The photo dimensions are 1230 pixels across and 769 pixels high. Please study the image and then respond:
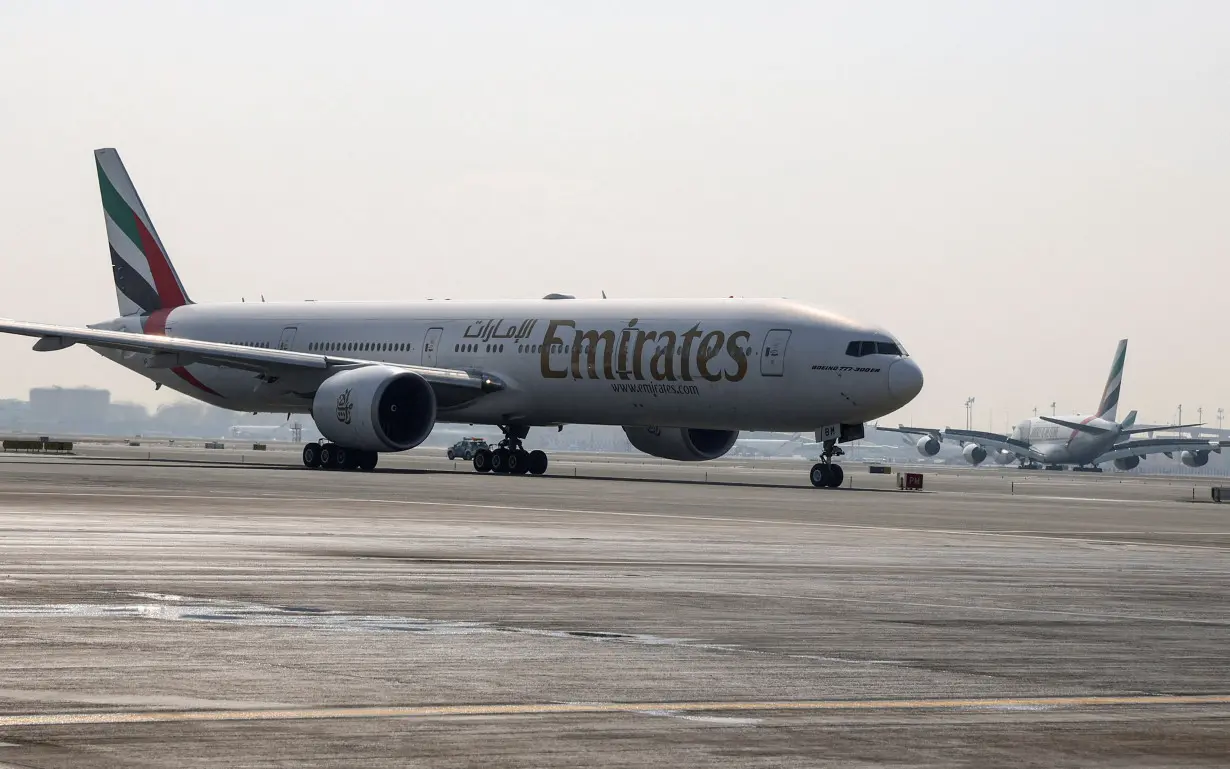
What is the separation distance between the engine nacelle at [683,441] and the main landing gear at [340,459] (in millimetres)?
8169

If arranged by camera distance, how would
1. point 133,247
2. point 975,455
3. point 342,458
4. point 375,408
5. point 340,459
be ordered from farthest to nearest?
point 975,455, point 133,247, point 340,459, point 342,458, point 375,408

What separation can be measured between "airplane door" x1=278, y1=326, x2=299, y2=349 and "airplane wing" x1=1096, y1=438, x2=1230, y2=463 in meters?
85.8

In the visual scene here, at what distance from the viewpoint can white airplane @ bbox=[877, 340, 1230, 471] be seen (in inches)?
5074

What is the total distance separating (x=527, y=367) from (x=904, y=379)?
458 inches

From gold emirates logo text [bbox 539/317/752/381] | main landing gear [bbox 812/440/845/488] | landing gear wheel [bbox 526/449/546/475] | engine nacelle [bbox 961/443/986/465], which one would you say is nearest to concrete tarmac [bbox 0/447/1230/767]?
gold emirates logo text [bbox 539/317/752/381]

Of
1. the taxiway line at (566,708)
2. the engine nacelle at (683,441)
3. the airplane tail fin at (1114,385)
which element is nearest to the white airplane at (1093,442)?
the airplane tail fin at (1114,385)

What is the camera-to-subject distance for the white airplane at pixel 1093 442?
129 metres

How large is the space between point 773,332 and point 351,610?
3460 centimetres

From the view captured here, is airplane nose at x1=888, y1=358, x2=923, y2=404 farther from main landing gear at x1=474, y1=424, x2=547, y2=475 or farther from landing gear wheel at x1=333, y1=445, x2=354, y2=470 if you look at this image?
landing gear wheel at x1=333, y1=445, x2=354, y2=470

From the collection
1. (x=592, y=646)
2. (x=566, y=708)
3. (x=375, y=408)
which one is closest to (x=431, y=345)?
(x=375, y=408)

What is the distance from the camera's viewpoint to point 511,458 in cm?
5512

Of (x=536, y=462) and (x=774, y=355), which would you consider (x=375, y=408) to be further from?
(x=774, y=355)

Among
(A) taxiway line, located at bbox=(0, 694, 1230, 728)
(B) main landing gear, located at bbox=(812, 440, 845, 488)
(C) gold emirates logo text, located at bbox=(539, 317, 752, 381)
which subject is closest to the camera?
(A) taxiway line, located at bbox=(0, 694, 1230, 728)

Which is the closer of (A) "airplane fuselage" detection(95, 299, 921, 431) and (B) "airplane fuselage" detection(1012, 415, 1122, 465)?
(A) "airplane fuselage" detection(95, 299, 921, 431)
